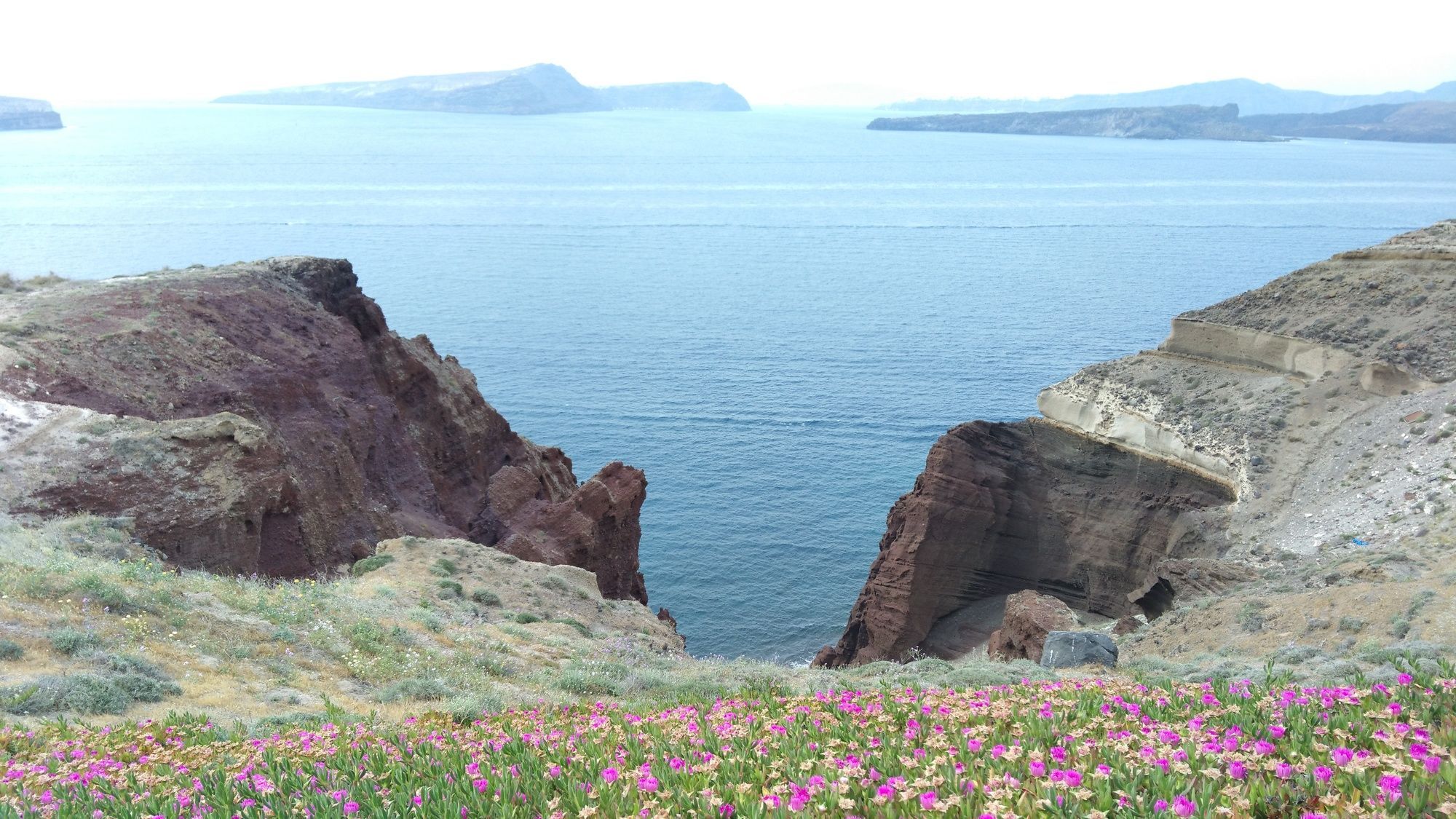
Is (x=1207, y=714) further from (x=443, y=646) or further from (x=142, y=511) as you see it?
(x=142, y=511)

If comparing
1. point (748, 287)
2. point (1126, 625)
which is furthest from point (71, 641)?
point (748, 287)

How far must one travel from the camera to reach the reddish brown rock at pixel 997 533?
36062mm

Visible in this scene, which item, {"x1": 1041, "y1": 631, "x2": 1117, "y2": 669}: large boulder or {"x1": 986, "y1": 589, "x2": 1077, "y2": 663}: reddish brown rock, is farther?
{"x1": 986, "y1": 589, "x2": 1077, "y2": 663}: reddish brown rock

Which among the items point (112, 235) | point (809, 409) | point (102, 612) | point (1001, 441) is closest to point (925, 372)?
point (809, 409)

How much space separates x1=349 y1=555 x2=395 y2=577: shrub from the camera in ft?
82.7

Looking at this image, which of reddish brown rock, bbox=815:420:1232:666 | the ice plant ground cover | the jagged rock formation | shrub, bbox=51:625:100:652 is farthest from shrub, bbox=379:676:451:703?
reddish brown rock, bbox=815:420:1232:666

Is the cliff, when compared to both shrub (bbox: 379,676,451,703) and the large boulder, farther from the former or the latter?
shrub (bbox: 379,676,451,703)

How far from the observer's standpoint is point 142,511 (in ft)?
71.6

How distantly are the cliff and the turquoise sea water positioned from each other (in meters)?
7.10

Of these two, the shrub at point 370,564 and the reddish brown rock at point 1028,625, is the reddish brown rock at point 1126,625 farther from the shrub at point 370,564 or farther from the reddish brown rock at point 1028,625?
the shrub at point 370,564

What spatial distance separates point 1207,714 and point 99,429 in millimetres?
24494

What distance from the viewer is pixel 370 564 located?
25.4 meters

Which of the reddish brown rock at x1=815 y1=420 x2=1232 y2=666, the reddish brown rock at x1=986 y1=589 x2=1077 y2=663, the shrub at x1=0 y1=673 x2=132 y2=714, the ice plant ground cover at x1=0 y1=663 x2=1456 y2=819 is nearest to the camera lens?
the ice plant ground cover at x1=0 y1=663 x2=1456 y2=819

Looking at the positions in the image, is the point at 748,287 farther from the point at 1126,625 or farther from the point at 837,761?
the point at 837,761
